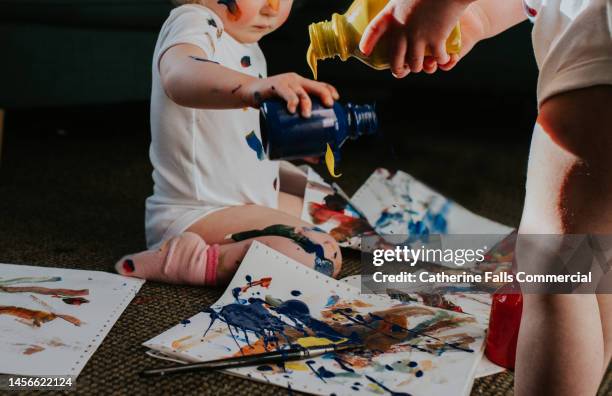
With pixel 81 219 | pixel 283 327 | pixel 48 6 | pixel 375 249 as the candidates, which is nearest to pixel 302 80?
pixel 283 327

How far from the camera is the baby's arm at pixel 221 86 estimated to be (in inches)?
24.7

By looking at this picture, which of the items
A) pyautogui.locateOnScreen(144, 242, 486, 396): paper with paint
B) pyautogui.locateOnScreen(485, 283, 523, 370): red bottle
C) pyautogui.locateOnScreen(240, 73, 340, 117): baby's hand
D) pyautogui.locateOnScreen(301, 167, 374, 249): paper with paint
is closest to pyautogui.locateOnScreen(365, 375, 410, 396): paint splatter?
pyautogui.locateOnScreen(144, 242, 486, 396): paper with paint

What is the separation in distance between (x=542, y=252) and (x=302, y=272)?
33cm

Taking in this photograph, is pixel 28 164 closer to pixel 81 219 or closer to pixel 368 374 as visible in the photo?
pixel 81 219

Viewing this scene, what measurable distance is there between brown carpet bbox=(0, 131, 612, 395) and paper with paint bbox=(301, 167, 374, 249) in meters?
0.04

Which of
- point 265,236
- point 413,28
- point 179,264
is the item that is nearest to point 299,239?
point 265,236

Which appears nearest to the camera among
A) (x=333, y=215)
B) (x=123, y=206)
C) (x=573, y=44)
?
(x=573, y=44)

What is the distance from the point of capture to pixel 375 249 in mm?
943

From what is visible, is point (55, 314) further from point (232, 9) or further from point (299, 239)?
point (232, 9)

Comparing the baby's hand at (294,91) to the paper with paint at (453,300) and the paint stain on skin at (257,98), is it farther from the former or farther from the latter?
the paper with paint at (453,300)

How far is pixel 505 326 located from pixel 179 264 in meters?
0.36

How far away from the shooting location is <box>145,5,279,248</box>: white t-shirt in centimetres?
87

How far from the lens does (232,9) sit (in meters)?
0.86

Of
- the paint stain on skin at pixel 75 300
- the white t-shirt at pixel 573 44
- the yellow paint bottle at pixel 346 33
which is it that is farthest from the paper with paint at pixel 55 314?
the white t-shirt at pixel 573 44
